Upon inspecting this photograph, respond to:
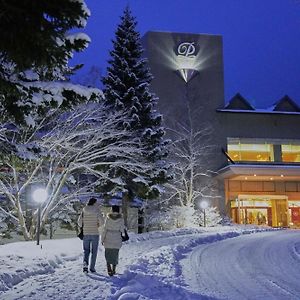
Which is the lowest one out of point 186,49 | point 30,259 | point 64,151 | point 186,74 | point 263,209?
point 30,259

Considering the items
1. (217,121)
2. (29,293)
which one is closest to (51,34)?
(29,293)

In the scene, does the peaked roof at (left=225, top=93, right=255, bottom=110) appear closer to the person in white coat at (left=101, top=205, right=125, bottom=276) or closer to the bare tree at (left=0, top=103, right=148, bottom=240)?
the bare tree at (left=0, top=103, right=148, bottom=240)

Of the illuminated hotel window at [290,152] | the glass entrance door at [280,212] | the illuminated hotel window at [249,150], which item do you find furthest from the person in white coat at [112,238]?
the illuminated hotel window at [290,152]

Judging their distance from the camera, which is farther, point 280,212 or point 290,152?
point 290,152

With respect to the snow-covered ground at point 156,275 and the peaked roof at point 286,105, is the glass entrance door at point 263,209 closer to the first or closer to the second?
the peaked roof at point 286,105

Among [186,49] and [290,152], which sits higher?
[186,49]

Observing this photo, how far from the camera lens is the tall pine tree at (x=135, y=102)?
25.5 m

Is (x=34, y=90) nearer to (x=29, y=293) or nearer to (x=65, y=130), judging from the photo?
(x=29, y=293)

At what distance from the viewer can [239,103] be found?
47.8m

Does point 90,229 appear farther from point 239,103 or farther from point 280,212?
point 239,103

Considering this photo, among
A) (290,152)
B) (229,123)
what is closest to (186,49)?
(229,123)

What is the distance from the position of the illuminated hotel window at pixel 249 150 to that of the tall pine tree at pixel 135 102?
69.0ft

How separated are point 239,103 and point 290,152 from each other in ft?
24.5

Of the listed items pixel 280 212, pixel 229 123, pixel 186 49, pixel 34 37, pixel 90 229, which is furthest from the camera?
pixel 186 49
